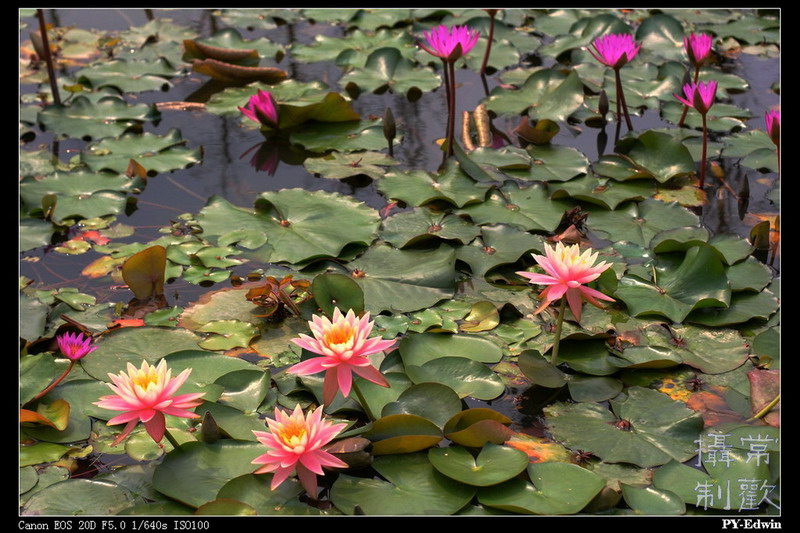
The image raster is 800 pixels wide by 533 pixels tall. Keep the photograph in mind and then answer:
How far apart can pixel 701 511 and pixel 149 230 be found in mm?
2503

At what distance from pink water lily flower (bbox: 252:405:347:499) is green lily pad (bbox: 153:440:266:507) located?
0.17 meters

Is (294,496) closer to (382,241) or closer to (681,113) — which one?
(382,241)

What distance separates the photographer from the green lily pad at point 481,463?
2258 mm

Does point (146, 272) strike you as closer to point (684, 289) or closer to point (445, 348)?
point (445, 348)

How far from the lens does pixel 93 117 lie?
14.8 feet

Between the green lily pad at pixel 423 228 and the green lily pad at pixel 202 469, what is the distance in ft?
4.09

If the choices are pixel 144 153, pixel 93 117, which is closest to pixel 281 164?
pixel 144 153

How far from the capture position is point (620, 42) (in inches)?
161

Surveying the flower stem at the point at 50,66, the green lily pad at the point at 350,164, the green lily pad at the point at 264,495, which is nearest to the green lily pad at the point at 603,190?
the green lily pad at the point at 350,164

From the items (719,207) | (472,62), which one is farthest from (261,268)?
(472,62)

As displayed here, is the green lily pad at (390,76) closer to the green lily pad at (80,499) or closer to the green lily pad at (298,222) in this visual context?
the green lily pad at (298,222)

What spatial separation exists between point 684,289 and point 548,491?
1.18m
